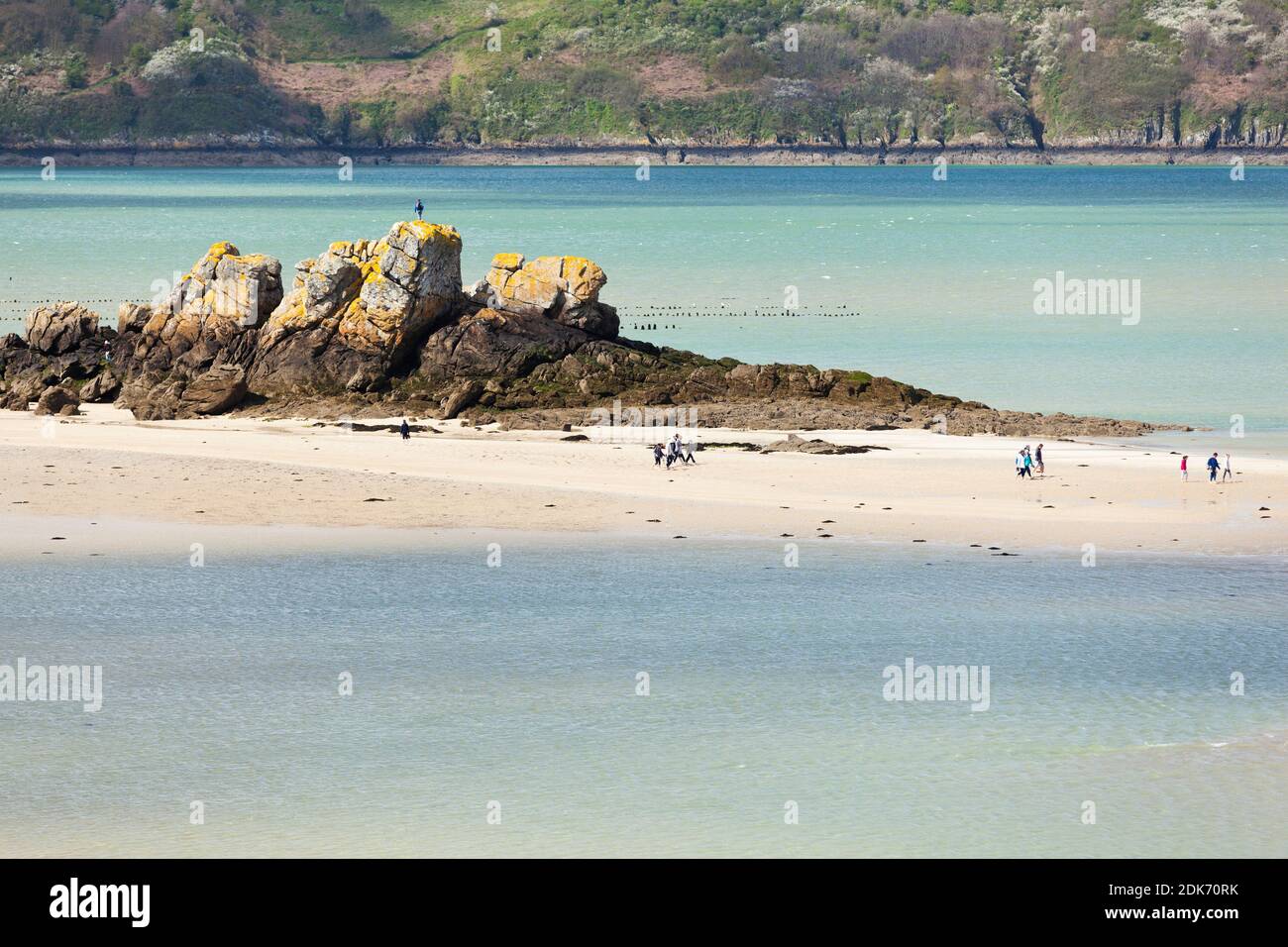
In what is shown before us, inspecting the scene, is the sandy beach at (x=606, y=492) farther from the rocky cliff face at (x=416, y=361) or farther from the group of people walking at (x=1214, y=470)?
the rocky cliff face at (x=416, y=361)

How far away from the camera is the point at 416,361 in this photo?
38.7 metres

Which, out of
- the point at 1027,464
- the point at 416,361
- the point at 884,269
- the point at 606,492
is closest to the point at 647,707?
the point at 606,492

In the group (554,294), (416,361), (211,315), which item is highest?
(554,294)

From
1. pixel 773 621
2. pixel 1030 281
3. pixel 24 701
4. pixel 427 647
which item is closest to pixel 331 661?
pixel 427 647

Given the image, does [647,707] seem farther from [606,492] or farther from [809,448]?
[809,448]

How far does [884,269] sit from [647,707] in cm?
6409

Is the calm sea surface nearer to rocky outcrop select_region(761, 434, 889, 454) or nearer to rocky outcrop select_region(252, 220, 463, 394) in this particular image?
rocky outcrop select_region(761, 434, 889, 454)

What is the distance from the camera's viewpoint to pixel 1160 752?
17.2m

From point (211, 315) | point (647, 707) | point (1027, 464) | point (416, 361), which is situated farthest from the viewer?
point (211, 315)

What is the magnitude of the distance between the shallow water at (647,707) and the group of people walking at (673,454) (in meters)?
5.73

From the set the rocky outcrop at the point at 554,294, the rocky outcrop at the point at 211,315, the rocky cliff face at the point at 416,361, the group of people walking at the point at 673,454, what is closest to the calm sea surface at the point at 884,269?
the rocky cliff face at the point at 416,361

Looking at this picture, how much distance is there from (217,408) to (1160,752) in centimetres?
2451

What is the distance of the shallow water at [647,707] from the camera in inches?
610

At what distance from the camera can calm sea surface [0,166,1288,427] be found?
4619 cm
